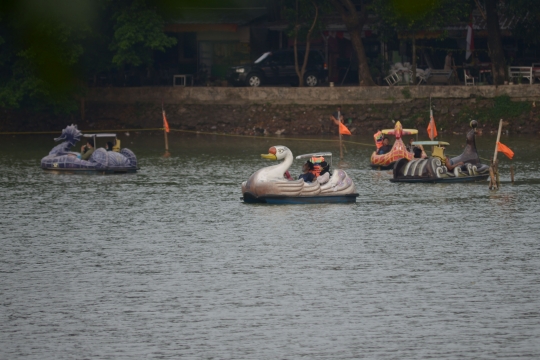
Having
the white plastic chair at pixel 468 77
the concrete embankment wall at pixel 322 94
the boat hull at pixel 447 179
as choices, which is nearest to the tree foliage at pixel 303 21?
the concrete embankment wall at pixel 322 94

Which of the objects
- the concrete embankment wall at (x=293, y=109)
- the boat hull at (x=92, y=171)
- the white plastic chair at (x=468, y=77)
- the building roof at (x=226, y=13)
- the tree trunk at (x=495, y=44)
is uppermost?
the building roof at (x=226, y=13)

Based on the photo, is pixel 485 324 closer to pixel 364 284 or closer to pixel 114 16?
pixel 364 284

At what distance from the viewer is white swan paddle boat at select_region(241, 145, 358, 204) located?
1383 inches

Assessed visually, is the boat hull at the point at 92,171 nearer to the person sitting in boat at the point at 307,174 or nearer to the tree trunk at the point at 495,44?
the person sitting in boat at the point at 307,174

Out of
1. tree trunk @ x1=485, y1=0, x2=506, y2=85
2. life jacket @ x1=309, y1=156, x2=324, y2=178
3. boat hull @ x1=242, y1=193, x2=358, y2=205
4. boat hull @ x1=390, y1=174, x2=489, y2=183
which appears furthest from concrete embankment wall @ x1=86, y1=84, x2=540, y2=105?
boat hull @ x1=242, y1=193, x2=358, y2=205

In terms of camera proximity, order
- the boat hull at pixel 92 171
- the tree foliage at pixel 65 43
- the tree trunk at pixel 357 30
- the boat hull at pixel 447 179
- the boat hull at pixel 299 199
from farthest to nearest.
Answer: the tree trunk at pixel 357 30 < the tree foliage at pixel 65 43 < the boat hull at pixel 92 171 < the boat hull at pixel 447 179 < the boat hull at pixel 299 199

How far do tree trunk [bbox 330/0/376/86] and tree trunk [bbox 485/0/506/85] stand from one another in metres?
6.48

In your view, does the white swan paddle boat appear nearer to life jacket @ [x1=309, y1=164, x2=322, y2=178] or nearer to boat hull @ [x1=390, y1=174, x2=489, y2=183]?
life jacket @ [x1=309, y1=164, x2=322, y2=178]

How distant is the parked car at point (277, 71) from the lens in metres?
64.8

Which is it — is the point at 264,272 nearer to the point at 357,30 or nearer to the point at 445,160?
the point at 445,160

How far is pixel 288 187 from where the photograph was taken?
35125 millimetres

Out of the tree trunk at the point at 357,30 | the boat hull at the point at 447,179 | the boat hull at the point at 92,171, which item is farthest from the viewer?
the tree trunk at the point at 357,30

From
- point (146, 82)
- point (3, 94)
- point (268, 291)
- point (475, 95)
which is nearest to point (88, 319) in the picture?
point (268, 291)

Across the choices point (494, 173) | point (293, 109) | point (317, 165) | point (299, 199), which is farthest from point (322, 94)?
point (299, 199)
